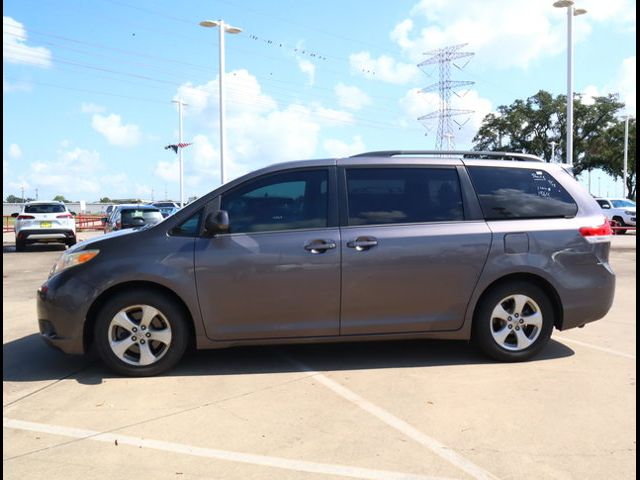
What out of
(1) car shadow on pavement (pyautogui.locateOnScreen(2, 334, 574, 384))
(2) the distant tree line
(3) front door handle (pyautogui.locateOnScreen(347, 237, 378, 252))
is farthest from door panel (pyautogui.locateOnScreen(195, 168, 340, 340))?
(2) the distant tree line

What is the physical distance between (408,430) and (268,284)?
1.68 meters

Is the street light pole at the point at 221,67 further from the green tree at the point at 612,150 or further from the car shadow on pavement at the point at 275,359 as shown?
the green tree at the point at 612,150

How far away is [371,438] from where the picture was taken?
357 cm

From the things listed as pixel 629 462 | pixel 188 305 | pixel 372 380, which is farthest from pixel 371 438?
pixel 188 305

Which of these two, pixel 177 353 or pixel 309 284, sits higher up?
pixel 309 284

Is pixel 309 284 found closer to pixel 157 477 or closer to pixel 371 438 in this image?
pixel 371 438

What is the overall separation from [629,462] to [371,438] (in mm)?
1468

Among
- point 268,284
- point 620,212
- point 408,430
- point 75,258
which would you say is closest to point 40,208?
point 75,258

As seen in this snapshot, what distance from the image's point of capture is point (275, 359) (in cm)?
530

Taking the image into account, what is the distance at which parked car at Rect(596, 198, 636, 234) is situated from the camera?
90.6 ft

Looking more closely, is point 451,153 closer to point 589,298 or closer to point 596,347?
point 589,298

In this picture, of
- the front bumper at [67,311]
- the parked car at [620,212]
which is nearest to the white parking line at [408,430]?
the front bumper at [67,311]

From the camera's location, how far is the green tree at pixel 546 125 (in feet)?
154

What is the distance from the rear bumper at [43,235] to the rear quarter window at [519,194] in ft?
51.1
